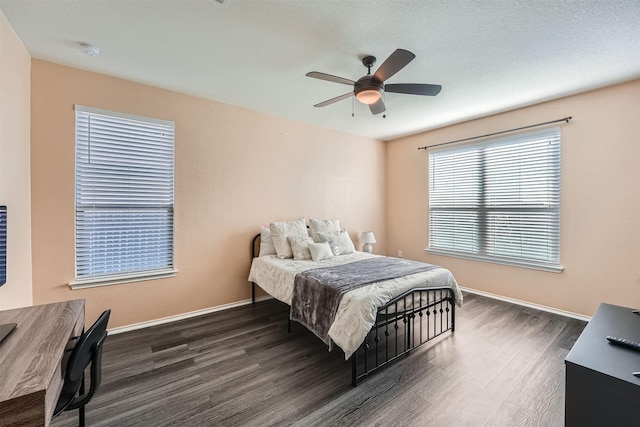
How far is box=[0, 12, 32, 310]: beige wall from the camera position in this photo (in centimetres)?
194

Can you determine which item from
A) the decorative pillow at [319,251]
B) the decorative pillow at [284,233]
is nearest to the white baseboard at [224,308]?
the decorative pillow at [284,233]

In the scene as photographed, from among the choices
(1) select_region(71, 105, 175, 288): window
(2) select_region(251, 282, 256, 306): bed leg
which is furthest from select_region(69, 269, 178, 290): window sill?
(2) select_region(251, 282, 256, 306): bed leg

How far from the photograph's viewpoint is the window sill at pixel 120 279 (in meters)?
2.66

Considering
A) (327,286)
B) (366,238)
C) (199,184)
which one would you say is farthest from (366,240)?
(199,184)

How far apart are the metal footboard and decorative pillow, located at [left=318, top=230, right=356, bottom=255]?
1.23 meters

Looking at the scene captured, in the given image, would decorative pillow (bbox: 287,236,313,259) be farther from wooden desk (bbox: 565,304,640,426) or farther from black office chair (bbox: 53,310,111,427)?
wooden desk (bbox: 565,304,640,426)

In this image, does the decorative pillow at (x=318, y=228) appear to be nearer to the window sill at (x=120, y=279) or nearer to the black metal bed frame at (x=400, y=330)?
the black metal bed frame at (x=400, y=330)

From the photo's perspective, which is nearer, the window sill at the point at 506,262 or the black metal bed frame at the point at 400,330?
the black metal bed frame at the point at 400,330

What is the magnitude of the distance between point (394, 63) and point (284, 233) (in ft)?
7.97

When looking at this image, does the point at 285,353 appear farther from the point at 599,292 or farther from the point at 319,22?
the point at 599,292

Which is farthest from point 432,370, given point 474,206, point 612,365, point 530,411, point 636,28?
point 636,28

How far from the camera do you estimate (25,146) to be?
2314mm

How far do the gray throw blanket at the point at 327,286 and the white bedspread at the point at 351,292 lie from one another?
8 centimetres

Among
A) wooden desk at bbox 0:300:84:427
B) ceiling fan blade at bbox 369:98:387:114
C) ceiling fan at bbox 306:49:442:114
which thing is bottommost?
wooden desk at bbox 0:300:84:427
